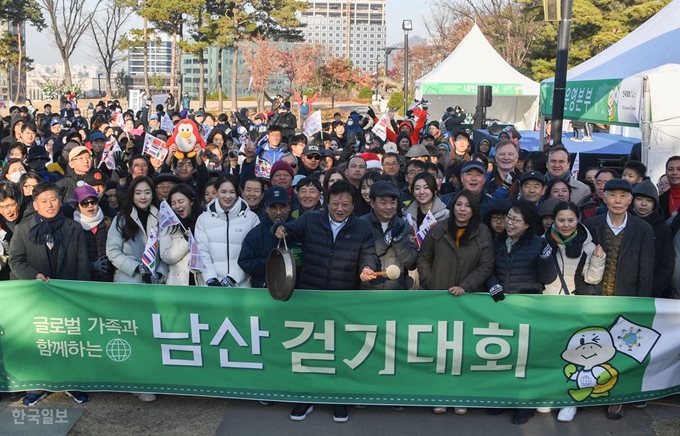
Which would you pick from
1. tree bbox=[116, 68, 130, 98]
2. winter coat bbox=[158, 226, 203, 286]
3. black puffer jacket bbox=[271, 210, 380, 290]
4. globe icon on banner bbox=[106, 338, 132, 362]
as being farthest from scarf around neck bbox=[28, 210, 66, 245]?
tree bbox=[116, 68, 130, 98]

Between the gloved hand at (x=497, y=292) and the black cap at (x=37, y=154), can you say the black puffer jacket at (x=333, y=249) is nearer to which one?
the gloved hand at (x=497, y=292)

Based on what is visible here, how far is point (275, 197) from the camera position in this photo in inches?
217

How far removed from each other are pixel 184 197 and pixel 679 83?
19.5ft

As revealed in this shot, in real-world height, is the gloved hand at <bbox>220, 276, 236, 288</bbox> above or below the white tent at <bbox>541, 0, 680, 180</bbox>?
below

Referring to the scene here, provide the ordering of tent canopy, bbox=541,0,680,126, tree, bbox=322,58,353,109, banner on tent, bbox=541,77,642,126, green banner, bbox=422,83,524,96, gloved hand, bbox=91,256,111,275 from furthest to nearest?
tree, bbox=322,58,353,109 < green banner, bbox=422,83,524,96 < tent canopy, bbox=541,0,680,126 < banner on tent, bbox=541,77,642,126 < gloved hand, bbox=91,256,111,275

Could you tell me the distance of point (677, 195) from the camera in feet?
21.7

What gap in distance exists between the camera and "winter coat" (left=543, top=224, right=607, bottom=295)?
16.8 ft

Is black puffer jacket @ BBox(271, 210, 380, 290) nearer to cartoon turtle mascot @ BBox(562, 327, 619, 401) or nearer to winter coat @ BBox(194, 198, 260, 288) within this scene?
winter coat @ BBox(194, 198, 260, 288)

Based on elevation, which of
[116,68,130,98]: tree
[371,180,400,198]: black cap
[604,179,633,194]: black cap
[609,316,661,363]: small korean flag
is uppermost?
[116,68,130,98]: tree

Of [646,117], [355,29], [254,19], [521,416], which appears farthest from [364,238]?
[355,29]

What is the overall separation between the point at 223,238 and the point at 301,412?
1379 millimetres

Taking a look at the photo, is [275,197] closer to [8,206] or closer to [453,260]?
[453,260]

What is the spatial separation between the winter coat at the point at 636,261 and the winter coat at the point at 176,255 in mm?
3008

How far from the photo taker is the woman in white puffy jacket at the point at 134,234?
551 cm
